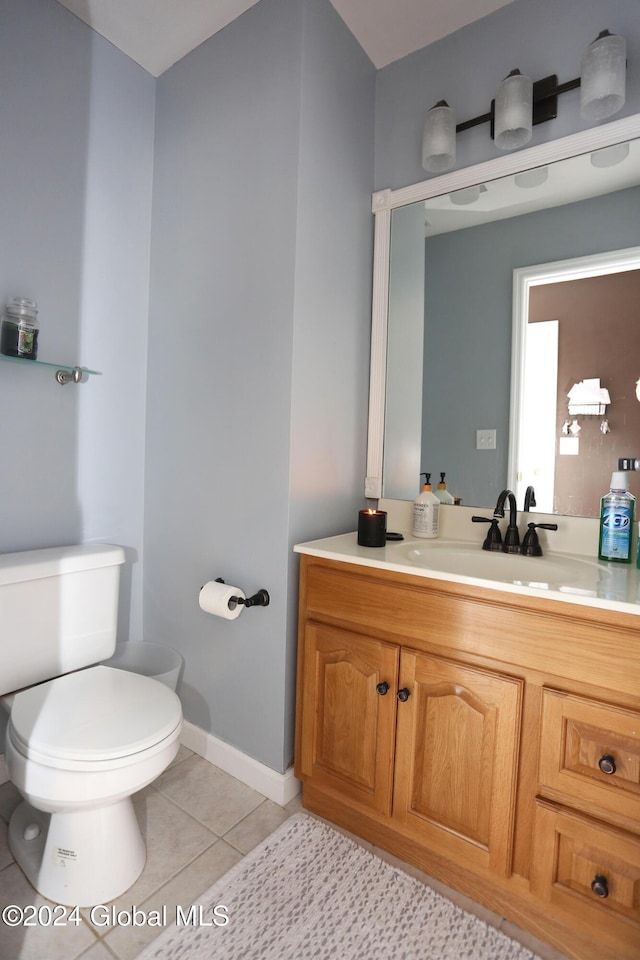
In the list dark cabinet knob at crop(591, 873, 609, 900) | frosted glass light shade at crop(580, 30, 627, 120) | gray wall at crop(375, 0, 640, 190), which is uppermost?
gray wall at crop(375, 0, 640, 190)

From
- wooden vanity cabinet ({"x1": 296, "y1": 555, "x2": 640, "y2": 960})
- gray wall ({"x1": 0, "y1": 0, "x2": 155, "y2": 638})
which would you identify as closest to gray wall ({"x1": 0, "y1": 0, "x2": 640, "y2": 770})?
gray wall ({"x1": 0, "y1": 0, "x2": 155, "y2": 638})

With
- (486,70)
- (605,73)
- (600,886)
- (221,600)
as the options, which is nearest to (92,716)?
(221,600)

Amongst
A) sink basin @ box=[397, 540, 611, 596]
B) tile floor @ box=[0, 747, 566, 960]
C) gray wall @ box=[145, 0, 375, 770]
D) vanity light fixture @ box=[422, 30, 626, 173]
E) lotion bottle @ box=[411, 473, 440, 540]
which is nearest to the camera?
tile floor @ box=[0, 747, 566, 960]

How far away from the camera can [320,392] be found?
1.60 metres

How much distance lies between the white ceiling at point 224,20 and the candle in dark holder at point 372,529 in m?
1.62

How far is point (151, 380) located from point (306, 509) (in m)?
0.85

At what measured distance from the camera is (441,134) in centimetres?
159

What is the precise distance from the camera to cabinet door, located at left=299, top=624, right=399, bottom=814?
4.27 ft

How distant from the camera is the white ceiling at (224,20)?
1577mm

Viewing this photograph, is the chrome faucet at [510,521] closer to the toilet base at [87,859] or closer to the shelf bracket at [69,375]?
the toilet base at [87,859]

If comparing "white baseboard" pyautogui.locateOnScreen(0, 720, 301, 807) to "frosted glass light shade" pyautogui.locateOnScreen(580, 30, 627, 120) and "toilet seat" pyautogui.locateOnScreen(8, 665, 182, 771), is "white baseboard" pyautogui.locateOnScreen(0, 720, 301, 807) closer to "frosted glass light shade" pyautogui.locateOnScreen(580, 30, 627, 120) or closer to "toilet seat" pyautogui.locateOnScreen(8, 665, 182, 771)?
"toilet seat" pyautogui.locateOnScreen(8, 665, 182, 771)

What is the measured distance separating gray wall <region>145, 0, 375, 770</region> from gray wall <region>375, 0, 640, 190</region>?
100 millimetres

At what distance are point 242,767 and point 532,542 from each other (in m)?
1.18

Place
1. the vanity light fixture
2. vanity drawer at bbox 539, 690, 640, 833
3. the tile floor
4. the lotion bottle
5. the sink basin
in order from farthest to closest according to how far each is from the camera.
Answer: the lotion bottle < the vanity light fixture < the sink basin < the tile floor < vanity drawer at bbox 539, 690, 640, 833
